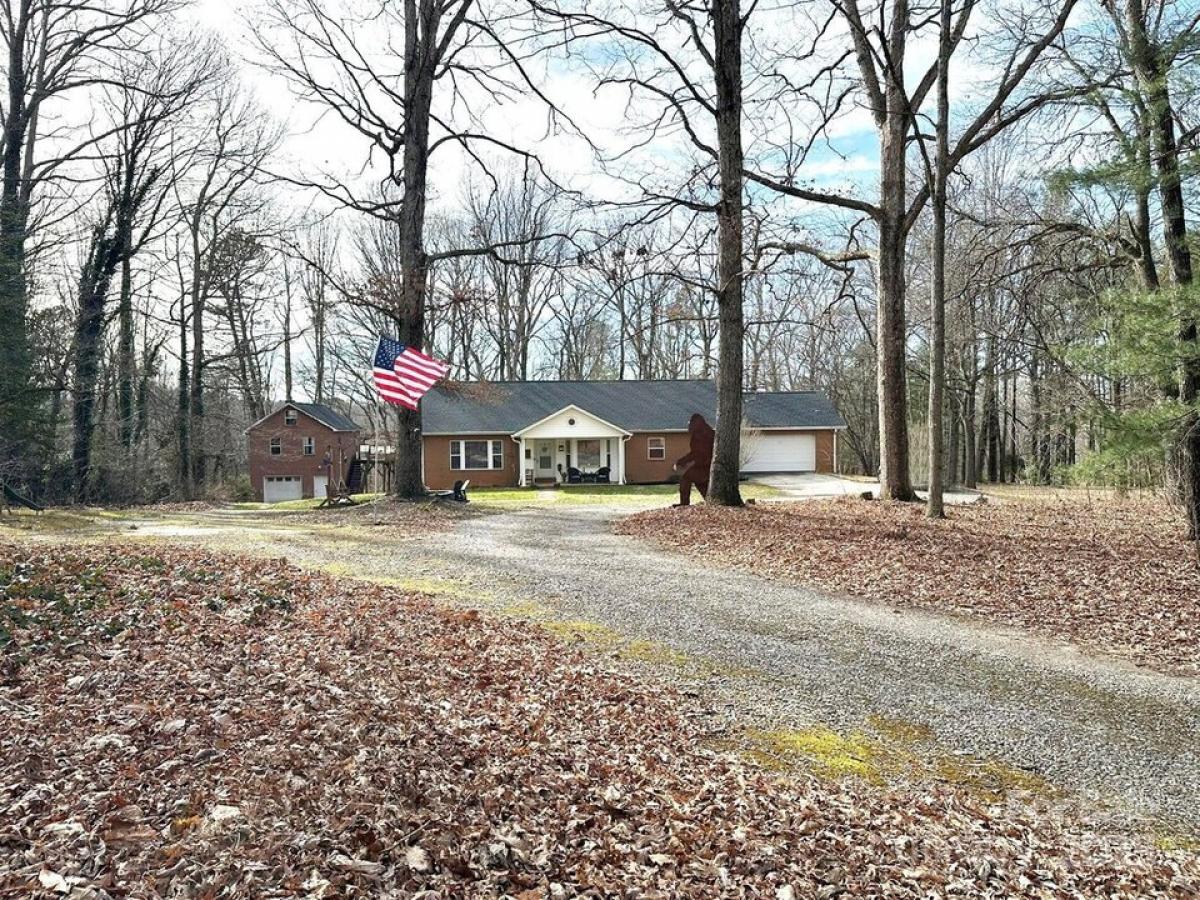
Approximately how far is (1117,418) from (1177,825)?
6.63 meters

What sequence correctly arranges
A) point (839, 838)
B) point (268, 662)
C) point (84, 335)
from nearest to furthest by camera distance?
point (839, 838) < point (268, 662) < point (84, 335)

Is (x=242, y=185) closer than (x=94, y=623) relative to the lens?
No

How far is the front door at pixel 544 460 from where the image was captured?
31217mm

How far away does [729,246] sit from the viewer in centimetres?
1388

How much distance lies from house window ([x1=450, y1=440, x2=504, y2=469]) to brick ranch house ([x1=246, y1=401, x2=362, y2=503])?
939 cm

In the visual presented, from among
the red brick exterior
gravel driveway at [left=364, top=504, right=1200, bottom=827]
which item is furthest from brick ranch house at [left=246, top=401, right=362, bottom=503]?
gravel driveway at [left=364, top=504, right=1200, bottom=827]

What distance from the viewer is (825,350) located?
3684cm

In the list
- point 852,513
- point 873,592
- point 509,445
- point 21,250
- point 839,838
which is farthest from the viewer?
point 509,445

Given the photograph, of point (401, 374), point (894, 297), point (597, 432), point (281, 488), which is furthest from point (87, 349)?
point (281, 488)

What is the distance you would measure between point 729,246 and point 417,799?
12408 millimetres

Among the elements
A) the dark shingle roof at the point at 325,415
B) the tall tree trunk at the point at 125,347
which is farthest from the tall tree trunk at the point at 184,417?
the dark shingle roof at the point at 325,415

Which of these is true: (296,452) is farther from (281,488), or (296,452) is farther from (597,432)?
(597,432)

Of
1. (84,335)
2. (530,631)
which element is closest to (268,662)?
(530,631)

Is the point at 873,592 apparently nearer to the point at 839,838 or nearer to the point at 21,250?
the point at 839,838
